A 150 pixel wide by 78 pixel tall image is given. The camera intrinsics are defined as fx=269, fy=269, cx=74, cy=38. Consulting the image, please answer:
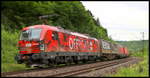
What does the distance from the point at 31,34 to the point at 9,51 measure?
4.05m

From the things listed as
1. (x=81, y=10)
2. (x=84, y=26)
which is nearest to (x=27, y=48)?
(x=81, y=10)

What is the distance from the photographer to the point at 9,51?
2055 centimetres

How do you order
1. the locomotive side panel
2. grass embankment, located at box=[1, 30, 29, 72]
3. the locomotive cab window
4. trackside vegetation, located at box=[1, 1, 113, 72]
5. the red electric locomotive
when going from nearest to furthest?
trackside vegetation, located at box=[1, 1, 113, 72], the red electric locomotive, grass embankment, located at box=[1, 30, 29, 72], the locomotive cab window, the locomotive side panel

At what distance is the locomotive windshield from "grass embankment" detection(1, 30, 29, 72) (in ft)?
6.39

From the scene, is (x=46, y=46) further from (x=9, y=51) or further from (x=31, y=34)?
(x=9, y=51)

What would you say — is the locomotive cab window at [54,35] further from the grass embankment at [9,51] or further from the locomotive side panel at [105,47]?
the locomotive side panel at [105,47]

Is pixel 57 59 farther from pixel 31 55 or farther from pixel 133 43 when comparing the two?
pixel 133 43

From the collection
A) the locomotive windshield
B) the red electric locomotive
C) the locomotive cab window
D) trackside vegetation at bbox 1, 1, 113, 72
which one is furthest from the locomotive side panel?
the locomotive windshield

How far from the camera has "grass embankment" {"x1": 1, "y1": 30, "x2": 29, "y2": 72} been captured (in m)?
17.0

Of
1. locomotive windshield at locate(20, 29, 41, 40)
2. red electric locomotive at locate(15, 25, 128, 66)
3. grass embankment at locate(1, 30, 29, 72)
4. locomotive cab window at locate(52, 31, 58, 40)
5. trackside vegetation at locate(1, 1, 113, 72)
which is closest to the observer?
trackside vegetation at locate(1, 1, 113, 72)

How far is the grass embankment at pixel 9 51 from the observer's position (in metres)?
17.0

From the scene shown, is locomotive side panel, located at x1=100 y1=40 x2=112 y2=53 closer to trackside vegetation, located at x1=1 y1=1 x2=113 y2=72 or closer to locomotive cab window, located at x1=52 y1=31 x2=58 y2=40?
trackside vegetation, located at x1=1 y1=1 x2=113 y2=72

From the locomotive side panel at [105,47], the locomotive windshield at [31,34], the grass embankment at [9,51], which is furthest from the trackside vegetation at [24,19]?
the locomotive side panel at [105,47]

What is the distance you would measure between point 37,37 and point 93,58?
10.8 m
